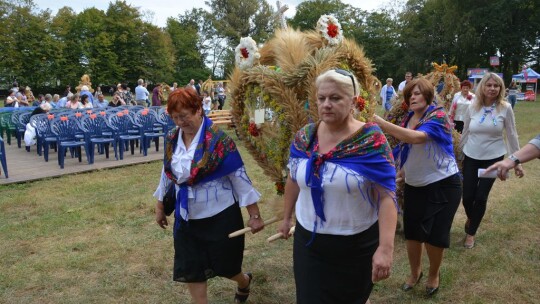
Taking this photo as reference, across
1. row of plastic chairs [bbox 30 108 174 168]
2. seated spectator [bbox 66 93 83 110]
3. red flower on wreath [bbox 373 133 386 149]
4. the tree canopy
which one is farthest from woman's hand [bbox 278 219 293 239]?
the tree canopy

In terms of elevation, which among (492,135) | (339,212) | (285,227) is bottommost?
(285,227)

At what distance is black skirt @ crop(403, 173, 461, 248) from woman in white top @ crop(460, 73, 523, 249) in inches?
43.2

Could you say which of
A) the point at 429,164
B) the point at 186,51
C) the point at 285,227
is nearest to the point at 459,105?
the point at 429,164

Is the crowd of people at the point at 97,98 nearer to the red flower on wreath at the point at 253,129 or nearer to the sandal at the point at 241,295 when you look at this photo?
the red flower on wreath at the point at 253,129

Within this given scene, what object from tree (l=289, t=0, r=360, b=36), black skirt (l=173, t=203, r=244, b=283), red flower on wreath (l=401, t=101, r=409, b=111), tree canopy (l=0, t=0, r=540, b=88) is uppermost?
tree (l=289, t=0, r=360, b=36)

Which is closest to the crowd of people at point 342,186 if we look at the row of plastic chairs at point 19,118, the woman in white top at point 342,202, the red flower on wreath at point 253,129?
the woman in white top at point 342,202

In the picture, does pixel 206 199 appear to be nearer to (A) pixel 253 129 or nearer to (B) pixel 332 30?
(A) pixel 253 129

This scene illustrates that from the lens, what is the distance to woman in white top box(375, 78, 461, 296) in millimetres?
3277

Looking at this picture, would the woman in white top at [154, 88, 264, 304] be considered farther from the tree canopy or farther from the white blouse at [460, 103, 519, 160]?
the tree canopy

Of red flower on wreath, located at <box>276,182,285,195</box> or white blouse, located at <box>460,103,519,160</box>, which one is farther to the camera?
white blouse, located at <box>460,103,519,160</box>

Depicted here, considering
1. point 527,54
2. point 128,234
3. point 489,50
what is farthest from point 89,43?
point 128,234

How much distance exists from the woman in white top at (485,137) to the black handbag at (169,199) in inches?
118

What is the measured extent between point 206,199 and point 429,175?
1689 mm

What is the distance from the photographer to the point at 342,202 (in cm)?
216
